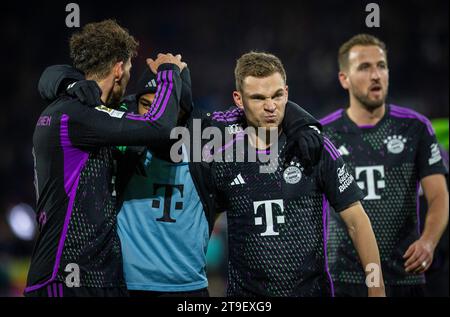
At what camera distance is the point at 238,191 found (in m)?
3.76

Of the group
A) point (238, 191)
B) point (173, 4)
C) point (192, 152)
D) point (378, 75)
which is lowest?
point (238, 191)

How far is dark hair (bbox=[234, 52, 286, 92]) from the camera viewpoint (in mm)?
3795

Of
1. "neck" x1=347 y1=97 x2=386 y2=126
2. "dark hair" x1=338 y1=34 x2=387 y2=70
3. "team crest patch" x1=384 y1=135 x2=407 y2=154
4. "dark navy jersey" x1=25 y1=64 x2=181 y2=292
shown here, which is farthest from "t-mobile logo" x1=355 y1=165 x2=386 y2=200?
"dark navy jersey" x1=25 y1=64 x2=181 y2=292

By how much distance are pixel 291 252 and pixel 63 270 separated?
1.20 m

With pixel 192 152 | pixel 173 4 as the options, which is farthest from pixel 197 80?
pixel 192 152

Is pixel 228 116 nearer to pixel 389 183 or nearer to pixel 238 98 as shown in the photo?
pixel 238 98

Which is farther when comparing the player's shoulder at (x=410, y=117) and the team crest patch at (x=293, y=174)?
the player's shoulder at (x=410, y=117)

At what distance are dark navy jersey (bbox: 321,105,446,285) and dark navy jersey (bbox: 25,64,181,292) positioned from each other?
1.75 m

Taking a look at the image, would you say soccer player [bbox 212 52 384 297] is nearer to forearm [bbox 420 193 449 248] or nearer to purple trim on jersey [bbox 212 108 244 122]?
purple trim on jersey [bbox 212 108 244 122]

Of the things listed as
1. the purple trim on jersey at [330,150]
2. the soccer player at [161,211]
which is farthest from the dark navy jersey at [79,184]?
the purple trim on jersey at [330,150]

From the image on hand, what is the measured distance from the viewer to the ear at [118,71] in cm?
378

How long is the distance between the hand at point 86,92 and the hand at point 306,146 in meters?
1.06

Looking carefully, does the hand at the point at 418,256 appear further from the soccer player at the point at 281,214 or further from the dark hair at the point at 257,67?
the dark hair at the point at 257,67
